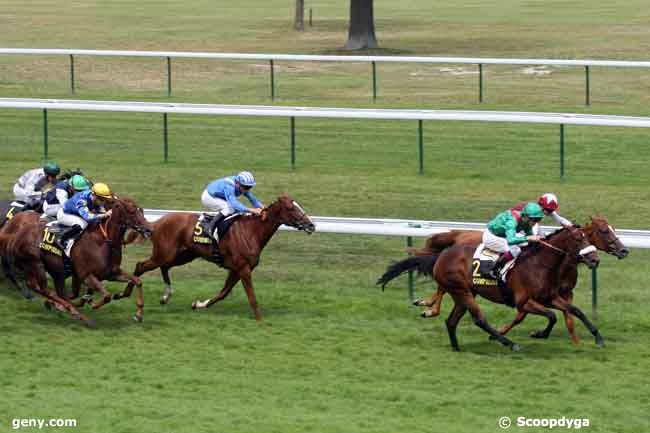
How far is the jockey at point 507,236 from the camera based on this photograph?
1200 cm

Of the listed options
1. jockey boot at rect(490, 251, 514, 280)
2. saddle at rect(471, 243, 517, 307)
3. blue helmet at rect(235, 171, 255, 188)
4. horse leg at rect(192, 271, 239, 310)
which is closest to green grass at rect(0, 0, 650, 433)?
horse leg at rect(192, 271, 239, 310)

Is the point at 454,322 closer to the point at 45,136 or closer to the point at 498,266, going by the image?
the point at 498,266

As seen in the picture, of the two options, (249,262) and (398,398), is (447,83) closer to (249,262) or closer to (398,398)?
(249,262)

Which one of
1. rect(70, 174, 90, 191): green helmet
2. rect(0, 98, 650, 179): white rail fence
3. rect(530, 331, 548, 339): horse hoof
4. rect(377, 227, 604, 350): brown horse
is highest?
rect(0, 98, 650, 179): white rail fence

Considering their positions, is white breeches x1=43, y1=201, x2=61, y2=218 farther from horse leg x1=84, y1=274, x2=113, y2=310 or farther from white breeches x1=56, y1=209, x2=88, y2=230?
horse leg x1=84, y1=274, x2=113, y2=310

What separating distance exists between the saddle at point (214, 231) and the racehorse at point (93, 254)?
2.43ft

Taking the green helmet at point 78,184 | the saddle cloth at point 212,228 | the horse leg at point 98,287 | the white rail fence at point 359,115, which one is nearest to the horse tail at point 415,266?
the saddle cloth at point 212,228

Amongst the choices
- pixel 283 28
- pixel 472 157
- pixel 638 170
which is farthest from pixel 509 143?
pixel 283 28

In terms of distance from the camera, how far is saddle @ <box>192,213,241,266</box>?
529 inches

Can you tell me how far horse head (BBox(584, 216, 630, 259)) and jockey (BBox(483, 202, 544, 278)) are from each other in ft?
1.50

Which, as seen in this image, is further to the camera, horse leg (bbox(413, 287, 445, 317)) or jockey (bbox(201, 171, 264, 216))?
jockey (bbox(201, 171, 264, 216))

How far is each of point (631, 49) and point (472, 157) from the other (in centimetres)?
1318

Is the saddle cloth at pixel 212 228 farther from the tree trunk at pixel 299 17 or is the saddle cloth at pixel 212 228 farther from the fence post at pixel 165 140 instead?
the tree trunk at pixel 299 17

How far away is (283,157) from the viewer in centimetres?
2080
